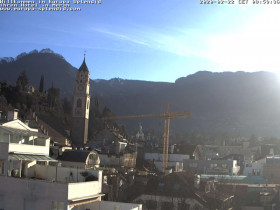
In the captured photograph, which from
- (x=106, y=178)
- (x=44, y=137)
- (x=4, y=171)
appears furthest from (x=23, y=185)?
(x=106, y=178)

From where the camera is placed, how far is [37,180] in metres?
26.1

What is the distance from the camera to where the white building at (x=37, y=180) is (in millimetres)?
25891

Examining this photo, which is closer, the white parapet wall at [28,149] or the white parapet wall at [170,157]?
the white parapet wall at [28,149]

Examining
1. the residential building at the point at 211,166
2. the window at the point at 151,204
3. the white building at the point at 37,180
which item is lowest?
the window at the point at 151,204

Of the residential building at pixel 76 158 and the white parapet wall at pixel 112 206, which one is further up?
the residential building at pixel 76 158

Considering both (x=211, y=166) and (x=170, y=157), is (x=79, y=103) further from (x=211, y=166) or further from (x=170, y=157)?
(x=211, y=166)

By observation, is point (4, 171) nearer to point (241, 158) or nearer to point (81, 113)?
point (81, 113)

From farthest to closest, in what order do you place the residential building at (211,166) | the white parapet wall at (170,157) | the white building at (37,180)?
the white parapet wall at (170,157), the residential building at (211,166), the white building at (37,180)

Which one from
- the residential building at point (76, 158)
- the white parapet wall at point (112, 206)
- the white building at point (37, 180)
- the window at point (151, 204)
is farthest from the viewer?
the residential building at point (76, 158)

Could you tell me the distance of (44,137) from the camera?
33.2 m

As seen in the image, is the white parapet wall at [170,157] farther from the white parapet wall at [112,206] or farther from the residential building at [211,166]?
the white parapet wall at [112,206]

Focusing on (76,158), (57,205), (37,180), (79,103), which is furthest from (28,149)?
(79,103)

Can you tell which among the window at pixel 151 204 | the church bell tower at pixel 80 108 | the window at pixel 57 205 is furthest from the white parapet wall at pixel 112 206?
the church bell tower at pixel 80 108

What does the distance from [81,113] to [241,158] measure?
1522 inches
